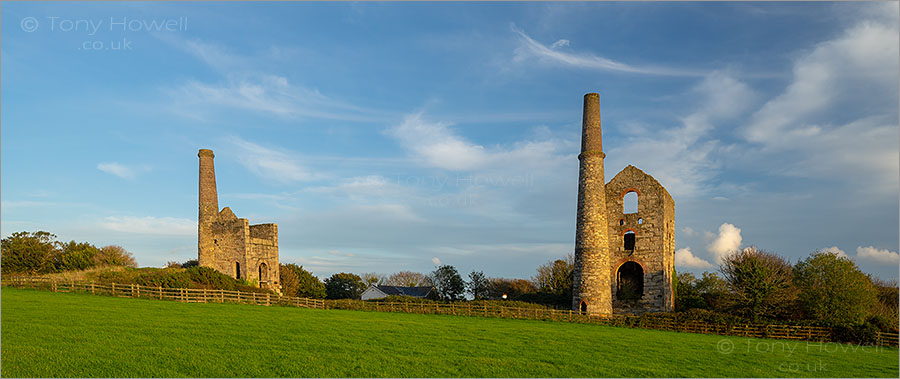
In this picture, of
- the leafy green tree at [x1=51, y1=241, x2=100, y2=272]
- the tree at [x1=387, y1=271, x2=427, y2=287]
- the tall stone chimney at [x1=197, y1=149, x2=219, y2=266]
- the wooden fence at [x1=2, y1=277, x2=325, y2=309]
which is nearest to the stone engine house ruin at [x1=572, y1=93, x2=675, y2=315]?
the wooden fence at [x1=2, y1=277, x2=325, y2=309]

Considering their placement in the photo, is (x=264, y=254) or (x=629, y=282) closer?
(x=629, y=282)

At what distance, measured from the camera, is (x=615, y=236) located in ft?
123

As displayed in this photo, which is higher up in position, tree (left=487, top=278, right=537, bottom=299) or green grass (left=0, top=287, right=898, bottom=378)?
green grass (left=0, top=287, right=898, bottom=378)

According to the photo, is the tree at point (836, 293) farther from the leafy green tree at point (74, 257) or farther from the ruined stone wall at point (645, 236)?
the leafy green tree at point (74, 257)

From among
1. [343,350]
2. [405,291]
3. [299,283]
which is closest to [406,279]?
[405,291]

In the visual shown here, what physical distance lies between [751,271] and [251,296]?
2945 cm

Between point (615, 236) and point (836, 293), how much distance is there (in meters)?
12.5

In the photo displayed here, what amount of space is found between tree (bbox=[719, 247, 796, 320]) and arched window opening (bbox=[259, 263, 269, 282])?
31849 mm

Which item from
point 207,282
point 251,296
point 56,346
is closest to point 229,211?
point 207,282

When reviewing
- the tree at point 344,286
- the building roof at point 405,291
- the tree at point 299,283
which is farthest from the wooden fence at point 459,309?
the building roof at point 405,291

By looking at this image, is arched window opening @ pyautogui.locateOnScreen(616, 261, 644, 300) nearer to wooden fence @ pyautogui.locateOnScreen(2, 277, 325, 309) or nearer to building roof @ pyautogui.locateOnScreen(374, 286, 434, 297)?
wooden fence @ pyautogui.locateOnScreen(2, 277, 325, 309)

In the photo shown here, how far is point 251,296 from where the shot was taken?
33344 mm

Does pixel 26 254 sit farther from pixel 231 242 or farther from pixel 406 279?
pixel 406 279

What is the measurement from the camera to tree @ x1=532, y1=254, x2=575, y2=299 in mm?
43625
